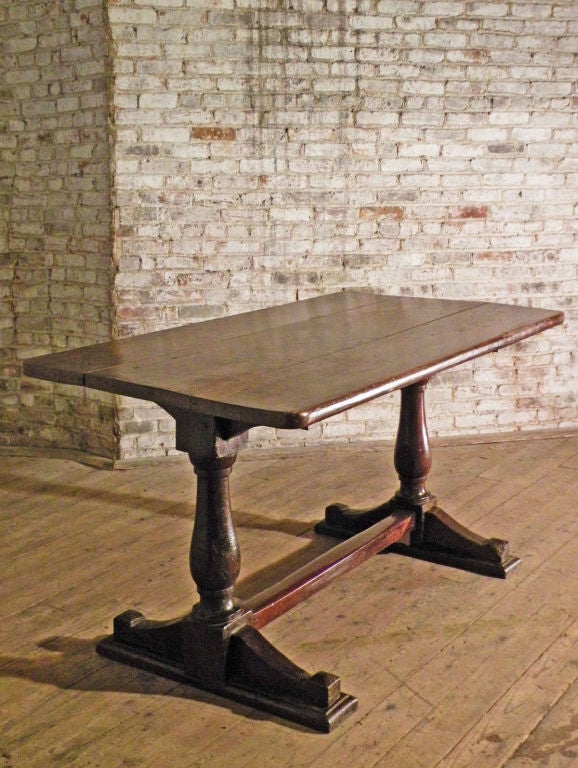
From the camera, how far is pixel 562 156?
179 inches

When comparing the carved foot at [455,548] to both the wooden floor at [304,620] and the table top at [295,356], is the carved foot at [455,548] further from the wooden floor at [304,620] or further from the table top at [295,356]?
the table top at [295,356]

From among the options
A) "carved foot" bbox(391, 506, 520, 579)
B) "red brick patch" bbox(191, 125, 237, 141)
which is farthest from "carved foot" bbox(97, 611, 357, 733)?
"red brick patch" bbox(191, 125, 237, 141)

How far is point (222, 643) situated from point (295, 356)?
2.42ft

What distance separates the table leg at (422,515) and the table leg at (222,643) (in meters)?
0.93

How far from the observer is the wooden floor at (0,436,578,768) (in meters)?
2.25

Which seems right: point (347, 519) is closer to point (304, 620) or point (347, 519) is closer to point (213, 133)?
point (304, 620)

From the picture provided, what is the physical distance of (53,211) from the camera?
170 inches

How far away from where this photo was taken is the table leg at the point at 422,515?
321 cm

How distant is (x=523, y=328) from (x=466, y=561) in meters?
0.79

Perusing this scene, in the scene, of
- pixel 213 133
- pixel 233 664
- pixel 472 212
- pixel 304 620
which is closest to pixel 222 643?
pixel 233 664

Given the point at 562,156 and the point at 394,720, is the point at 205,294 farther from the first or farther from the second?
the point at 394,720

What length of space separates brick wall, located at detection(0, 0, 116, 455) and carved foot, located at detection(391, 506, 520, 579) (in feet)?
5.17

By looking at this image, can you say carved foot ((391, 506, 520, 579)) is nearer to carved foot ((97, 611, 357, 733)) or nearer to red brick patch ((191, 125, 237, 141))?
carved foot ((97, 611, 357, 733))

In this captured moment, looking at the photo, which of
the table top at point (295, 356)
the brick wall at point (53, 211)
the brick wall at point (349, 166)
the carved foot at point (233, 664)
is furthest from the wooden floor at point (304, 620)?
the table top at point (295, 356)
